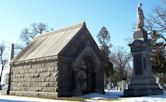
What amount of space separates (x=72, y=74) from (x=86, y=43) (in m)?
3.45

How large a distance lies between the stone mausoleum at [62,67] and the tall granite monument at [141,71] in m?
4.67

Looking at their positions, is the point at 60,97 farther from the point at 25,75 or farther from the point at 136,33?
the point at 136,33

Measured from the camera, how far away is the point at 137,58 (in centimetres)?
2436

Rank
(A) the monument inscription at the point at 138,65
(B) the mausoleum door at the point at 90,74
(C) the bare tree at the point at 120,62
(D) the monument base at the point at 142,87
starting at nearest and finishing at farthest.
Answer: (D) the monument base at the point at 142,87 → (A) the monument inscription at the point at 138,65 → (B) the mausoleum door at the point at 90,74 → (C) the bare tree at the point at 120,62

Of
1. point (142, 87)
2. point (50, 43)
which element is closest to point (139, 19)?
point (142, 87)

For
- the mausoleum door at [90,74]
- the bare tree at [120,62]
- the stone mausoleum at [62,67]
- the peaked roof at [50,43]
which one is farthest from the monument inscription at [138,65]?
the bare tree at [120,62]

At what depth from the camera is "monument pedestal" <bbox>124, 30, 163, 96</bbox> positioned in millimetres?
23266

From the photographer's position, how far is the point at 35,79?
2798 cm

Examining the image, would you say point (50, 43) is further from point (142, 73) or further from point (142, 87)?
point (142, 87)

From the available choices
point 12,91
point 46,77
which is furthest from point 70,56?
point 12,91

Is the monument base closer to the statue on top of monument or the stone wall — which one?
the statue on top of monument

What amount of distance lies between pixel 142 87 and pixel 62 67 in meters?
7.05

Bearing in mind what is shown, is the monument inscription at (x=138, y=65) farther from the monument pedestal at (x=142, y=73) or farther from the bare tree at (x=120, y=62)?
the bare tree at (x=120, y=62)

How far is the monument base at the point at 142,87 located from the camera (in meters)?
23.0
